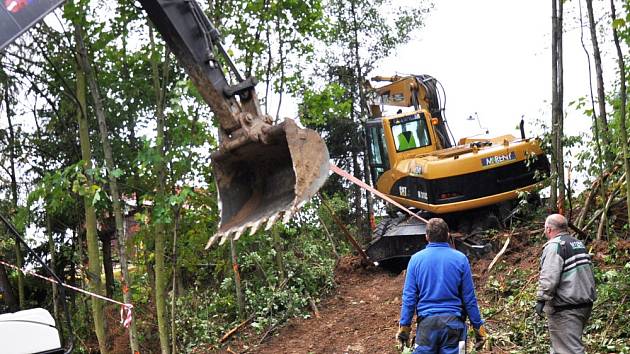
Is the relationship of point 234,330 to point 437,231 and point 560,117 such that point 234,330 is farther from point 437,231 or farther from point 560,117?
point 437,231

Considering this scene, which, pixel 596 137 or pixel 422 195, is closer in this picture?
pixel 596 137

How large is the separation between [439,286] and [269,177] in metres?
1.50

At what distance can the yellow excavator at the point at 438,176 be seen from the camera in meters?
11.3

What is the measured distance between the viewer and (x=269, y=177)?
202 inches

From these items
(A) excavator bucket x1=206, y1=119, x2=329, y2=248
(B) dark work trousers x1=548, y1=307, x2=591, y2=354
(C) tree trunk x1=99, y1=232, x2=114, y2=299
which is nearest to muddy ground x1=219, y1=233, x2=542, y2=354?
(B) dark work trousers x1=548, y1=307, x2=591, y2=354

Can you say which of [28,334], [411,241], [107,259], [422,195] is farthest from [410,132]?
[28,334]

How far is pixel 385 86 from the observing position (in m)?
14.2

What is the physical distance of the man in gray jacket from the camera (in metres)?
5.36

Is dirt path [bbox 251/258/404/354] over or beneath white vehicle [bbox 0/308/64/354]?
beneath

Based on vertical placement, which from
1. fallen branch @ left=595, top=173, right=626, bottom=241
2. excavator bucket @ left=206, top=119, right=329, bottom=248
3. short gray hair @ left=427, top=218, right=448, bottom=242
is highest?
excavator bucket @ left=206, top=119, right=329, bottom=248

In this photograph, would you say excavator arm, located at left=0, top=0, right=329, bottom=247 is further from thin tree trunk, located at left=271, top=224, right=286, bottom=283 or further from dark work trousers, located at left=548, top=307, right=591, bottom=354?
thin tree trunk, located at left=271, top=224, right=286, bottom=283

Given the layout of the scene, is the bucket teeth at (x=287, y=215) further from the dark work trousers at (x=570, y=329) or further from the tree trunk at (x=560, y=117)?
the tree trunk at (x=560, y=117)

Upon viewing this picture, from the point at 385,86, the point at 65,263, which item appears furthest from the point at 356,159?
the point at 65,263

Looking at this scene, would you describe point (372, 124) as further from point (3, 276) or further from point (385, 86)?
point (3, 276)
